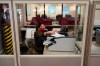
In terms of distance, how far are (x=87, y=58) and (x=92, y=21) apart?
0.60 metres

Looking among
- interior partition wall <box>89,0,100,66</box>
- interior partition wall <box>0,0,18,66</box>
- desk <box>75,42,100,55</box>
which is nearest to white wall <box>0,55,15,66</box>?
interior partition wall <box>0,0,18,66</box>

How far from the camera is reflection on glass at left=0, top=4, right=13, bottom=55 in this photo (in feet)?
6.45

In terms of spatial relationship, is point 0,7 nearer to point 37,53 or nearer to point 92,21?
point 37,53

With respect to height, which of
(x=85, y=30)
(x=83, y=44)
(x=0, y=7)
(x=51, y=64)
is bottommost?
(x=51, y=64)

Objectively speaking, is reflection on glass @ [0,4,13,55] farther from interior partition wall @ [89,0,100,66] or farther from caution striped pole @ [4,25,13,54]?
interior partition wall @ [89,0,100,66]

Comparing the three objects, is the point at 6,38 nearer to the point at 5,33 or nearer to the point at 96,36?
the point at 5,33

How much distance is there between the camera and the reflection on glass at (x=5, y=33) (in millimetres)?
1965

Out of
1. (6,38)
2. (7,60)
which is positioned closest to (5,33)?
(6,38)

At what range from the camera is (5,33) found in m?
2.10

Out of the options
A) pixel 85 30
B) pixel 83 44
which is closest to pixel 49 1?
pixel 85 30

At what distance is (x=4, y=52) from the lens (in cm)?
212

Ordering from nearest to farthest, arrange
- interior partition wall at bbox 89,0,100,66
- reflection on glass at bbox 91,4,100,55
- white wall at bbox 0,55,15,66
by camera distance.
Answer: interior partition wall at bbox 89,0,100,66, reflection on glass at bbox 91,4,100,55, white wall at bbox 0,55,15,66

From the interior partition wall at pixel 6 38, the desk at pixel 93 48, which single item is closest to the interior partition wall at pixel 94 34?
the desk at pixel 93 48

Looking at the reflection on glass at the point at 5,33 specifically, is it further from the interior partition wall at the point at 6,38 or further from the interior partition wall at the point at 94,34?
the interior partition wall at the point at 94,34
